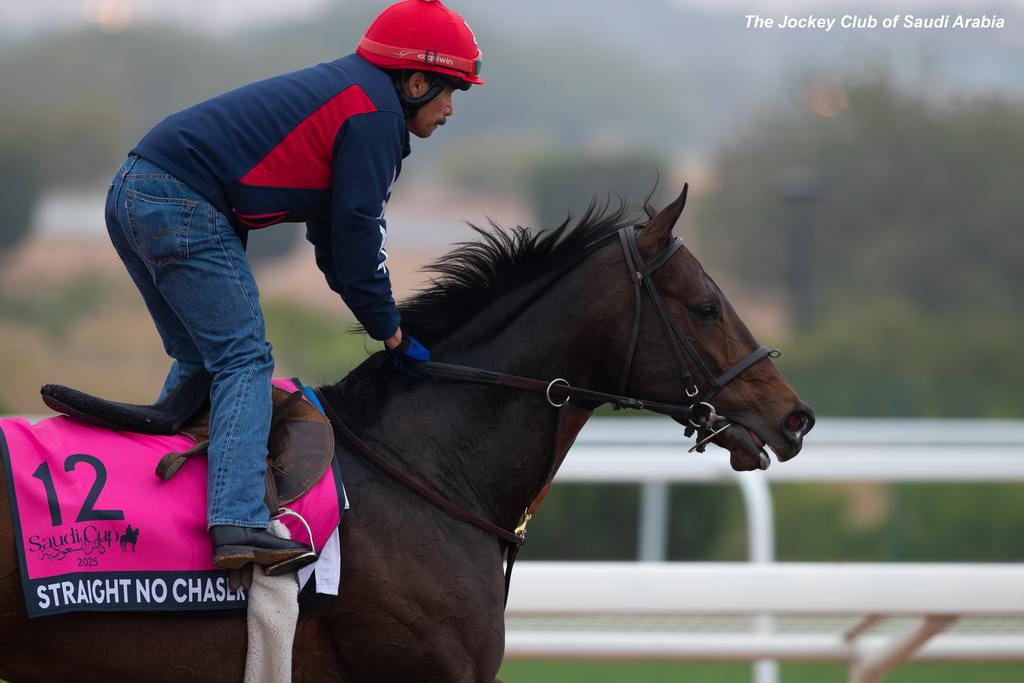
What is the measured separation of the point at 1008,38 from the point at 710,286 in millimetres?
20719

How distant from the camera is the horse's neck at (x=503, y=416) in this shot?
9.68ft

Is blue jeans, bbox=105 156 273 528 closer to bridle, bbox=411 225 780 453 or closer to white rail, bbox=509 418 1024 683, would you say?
bridle, bbox=411 225 780 453

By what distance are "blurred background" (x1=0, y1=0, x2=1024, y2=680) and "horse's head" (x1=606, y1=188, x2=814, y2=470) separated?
658 cm

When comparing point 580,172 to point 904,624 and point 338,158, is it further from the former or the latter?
point 338,158

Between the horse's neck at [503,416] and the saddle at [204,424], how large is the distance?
21 cm

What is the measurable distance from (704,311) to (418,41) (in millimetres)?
969

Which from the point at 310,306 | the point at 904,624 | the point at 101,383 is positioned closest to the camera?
the point at 904,624

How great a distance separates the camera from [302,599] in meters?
2.66

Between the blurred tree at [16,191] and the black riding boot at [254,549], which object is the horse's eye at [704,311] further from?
the blurred tree at [16,191]

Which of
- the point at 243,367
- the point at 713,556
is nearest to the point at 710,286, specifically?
the point at 243,367

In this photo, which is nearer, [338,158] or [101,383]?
[338,158]

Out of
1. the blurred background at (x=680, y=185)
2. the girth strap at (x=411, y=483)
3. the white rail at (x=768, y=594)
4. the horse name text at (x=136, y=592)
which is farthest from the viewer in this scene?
the blurred background at (x=680, y=185)

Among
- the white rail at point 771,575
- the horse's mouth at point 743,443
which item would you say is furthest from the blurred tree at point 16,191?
the horse's mouth at point 743,443

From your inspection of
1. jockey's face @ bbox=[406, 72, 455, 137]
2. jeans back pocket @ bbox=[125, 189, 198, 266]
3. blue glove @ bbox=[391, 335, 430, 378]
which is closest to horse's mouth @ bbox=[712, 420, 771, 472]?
blue glove @ bbox=[391, 335, 430, 378]
